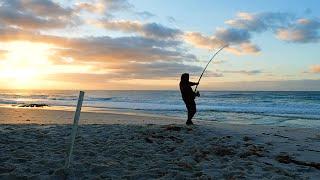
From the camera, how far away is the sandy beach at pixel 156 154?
6.39 meters

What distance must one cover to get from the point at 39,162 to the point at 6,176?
2.67ft

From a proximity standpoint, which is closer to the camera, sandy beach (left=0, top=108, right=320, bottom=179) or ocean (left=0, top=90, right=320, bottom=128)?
sandy beach (left=0, top=108, right=320, bottom=179)

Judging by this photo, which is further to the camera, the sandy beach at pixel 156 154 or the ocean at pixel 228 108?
the ocean at pixel 228 108

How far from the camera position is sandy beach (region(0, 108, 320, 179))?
639cm

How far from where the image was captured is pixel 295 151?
851 cm

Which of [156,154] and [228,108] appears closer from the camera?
[156,154]

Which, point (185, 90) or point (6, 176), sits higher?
point (185, 90)

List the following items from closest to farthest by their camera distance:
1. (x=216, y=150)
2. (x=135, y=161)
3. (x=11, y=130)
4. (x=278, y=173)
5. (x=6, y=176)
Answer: (x=6, y=176), (x=278, y=173), (x=135, y=161), (x=216, y=150), (x=11, y=130)

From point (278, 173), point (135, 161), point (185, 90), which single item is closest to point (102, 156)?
point (135, 161)

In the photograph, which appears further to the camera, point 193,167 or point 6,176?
point 193,167

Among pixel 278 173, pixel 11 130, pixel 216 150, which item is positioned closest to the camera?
pixel 278 173

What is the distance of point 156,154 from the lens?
779 centimetres

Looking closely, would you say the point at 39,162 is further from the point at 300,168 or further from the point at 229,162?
the point at 300,168

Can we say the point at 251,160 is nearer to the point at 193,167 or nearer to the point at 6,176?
the point at 193,167
